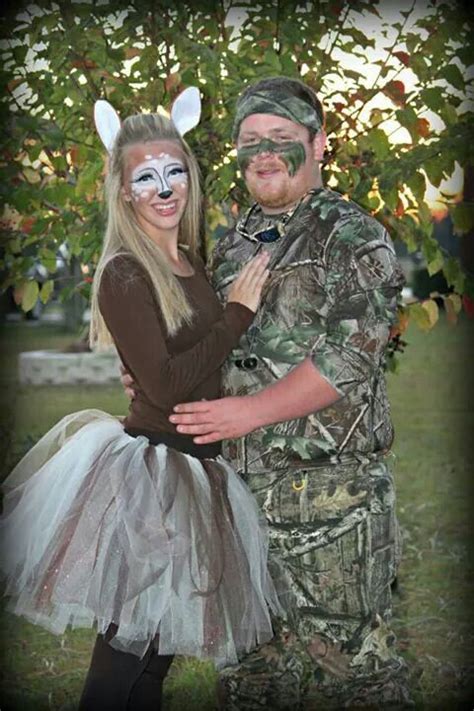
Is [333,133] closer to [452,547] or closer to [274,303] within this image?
[274,303]

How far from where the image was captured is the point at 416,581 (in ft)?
21.5

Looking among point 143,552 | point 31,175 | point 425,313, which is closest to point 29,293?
point 31,175

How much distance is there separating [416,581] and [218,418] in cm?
363

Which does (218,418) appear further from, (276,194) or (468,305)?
(468,305)

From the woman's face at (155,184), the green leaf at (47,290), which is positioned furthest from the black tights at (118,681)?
the green leaf at (47,290)

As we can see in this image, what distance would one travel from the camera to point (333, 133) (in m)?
4.62

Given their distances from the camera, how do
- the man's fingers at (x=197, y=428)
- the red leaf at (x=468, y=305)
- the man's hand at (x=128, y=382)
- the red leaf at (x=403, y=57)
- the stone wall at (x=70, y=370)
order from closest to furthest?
1. the man's fingers at (x=197, y=428)
2. the man's hand at (x=128, y=382)
3. the red leaf at (x=403, y=57)
4. the red leaf at (x=468, y=305)
5. the stone wall at (x=70, y=370)

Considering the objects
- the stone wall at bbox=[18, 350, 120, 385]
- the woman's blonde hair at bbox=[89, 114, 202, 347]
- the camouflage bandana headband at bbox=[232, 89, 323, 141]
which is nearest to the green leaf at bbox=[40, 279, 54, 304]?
the woman's blonde hair at bbox=[89, 114, 202, 347]

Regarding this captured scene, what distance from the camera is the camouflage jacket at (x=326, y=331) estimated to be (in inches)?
128

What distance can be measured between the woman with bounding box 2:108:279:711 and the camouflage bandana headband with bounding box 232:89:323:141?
12.2 inches

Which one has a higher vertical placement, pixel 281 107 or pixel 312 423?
pixel 281 107

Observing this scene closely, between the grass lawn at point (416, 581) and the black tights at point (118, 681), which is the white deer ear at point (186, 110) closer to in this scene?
the grass lawn at point (416, 581)

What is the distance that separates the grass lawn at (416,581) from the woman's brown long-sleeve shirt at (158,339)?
1421 mm

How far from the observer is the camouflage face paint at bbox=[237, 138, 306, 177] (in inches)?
134
